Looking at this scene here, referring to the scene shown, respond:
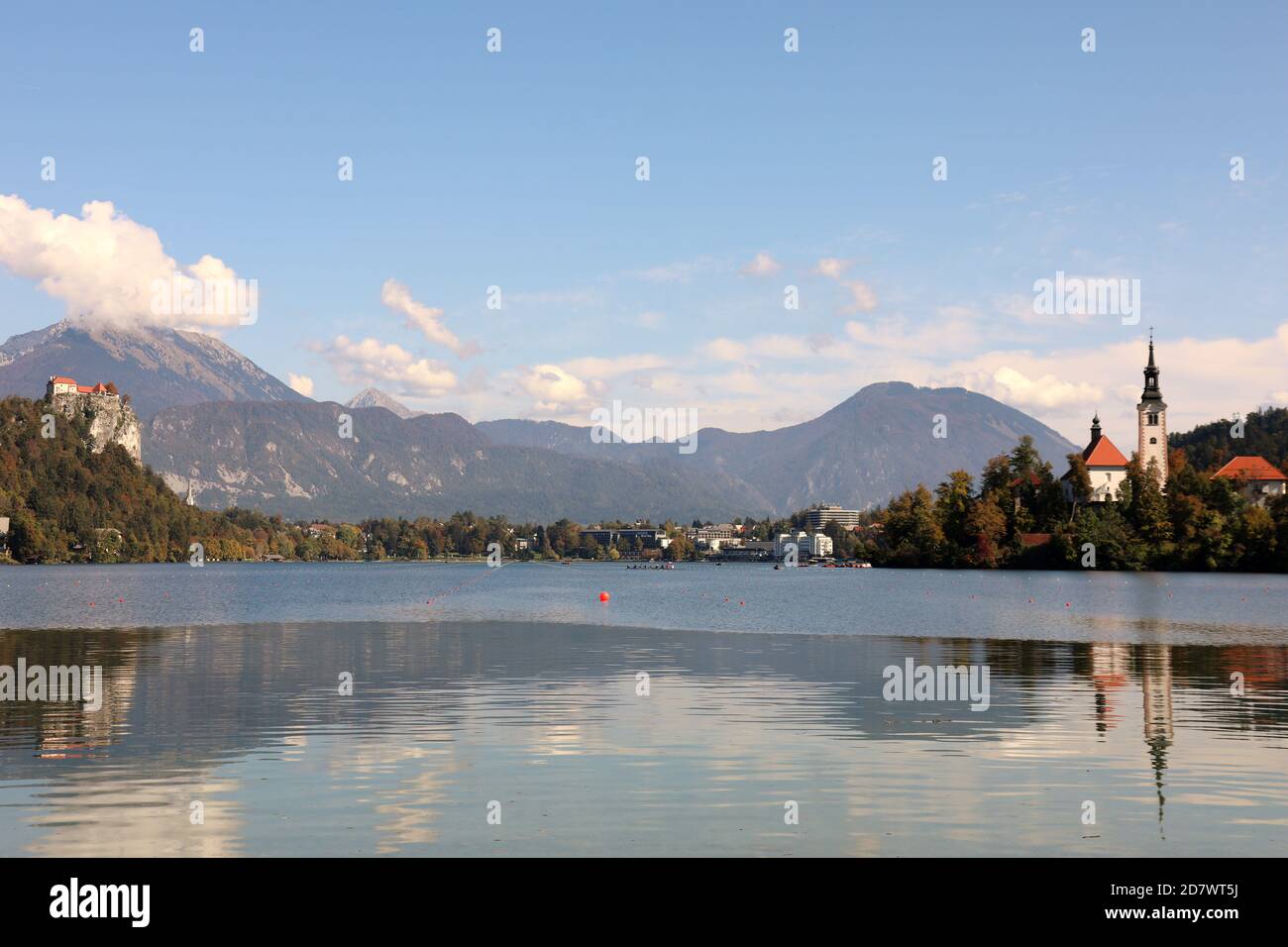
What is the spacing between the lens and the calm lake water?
18.2m

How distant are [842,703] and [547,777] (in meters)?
14.1

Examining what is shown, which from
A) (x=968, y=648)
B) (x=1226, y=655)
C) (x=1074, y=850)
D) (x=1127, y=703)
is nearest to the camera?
(x=1074, y=850)

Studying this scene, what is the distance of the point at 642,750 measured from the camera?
26.0 meters

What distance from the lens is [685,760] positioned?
974 inches
